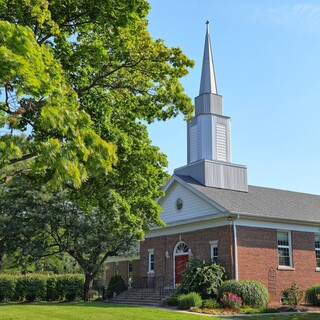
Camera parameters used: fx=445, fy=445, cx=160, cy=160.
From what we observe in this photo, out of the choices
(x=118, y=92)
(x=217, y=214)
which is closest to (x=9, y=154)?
(x=118, y=92)

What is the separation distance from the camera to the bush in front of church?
70.8 ft

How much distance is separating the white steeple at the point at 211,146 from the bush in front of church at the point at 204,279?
6241mm

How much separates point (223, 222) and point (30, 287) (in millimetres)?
13923

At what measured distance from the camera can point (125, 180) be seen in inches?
550

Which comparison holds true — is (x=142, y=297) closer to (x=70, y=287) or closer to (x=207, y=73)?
(x=70, y=287)

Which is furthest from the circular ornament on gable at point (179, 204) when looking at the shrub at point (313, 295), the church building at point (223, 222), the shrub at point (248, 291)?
the shrub at point (313, 295)

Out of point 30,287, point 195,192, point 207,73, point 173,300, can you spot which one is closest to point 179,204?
point 195,192

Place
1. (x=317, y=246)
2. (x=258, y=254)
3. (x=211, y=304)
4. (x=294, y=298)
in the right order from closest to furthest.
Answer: (x=211, y=304), (x=294, y=298), (x=258, y=254), (x=317, y=246)

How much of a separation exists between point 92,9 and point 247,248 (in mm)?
16199

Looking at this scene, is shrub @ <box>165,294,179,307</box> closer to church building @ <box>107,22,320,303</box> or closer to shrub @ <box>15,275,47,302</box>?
church building @ <box>107,22,320,303</box>

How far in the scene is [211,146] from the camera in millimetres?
28516

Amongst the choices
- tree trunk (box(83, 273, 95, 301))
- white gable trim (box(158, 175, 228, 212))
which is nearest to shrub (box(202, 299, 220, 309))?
white gable trim (box(158, 175, 228, 212))

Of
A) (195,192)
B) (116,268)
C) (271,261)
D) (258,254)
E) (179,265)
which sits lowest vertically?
(116,268)

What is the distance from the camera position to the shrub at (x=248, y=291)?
20531 millimetres
